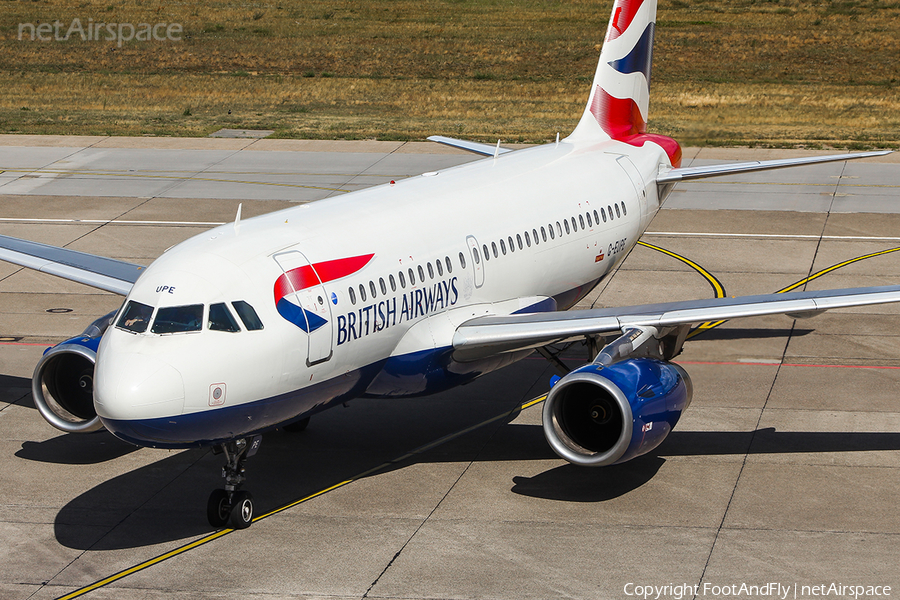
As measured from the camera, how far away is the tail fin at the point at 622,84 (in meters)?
25.8

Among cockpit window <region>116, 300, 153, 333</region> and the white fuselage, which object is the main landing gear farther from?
cockpit window <region>116, 300, 153, 333</region>

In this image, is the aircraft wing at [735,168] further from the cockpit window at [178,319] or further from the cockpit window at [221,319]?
the cockpit window at [178,319]

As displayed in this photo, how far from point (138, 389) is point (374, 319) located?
13.4 ft

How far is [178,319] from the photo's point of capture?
14742mm

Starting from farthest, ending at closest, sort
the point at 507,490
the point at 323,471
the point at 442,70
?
the point at 442,70 < the point at 323,471 < the point at 507,490

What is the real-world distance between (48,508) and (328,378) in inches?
194

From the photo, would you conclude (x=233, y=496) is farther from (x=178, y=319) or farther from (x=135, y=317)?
(x=135, y=317)

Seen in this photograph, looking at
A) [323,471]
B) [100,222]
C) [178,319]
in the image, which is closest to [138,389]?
[178,319]

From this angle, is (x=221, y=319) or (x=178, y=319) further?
(x=221, y=319)

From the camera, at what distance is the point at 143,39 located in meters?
88.5

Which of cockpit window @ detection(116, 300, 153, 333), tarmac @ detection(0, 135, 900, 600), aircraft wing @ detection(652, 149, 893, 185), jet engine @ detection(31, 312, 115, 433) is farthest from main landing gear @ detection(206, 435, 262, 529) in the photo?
aircraft wing @ detection(652, 149, 893, 185)

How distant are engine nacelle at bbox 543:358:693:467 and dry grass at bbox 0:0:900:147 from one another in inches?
633

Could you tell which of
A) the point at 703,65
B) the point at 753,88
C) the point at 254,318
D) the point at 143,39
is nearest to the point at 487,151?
the point at 254,318

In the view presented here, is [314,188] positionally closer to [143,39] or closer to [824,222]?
[824,222]
